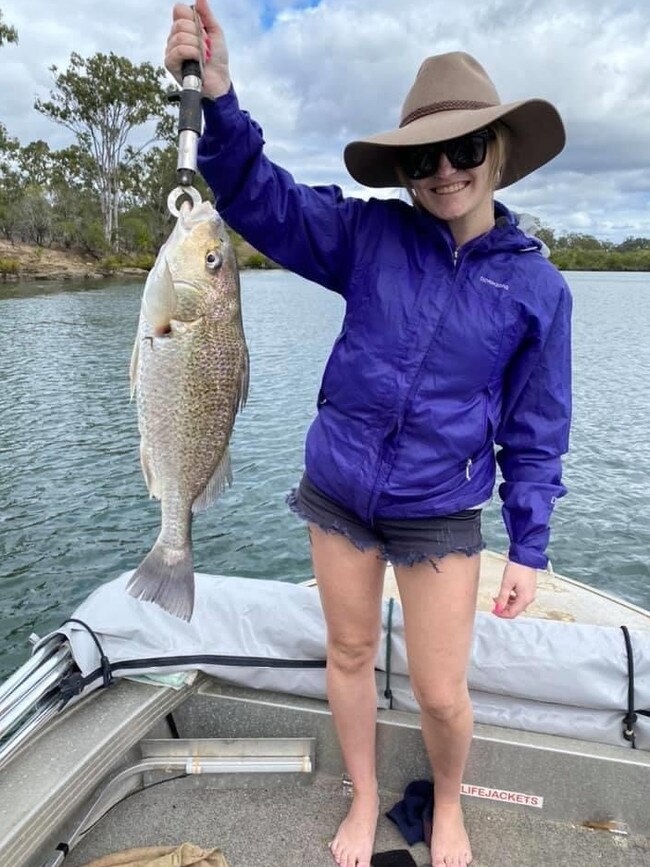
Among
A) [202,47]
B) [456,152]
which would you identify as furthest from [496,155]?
[202,47]

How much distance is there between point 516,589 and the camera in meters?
2.21

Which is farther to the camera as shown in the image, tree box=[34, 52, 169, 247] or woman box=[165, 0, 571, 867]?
tree box=[34, 52, 169, 247]

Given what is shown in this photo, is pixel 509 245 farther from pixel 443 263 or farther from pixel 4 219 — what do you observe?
pixel 4 219

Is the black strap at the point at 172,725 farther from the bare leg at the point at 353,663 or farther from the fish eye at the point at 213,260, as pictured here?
the fish eye at the point at 213,260

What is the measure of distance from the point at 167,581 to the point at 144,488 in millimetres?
7163

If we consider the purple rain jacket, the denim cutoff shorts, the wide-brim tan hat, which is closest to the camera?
the wide-brim tan hat

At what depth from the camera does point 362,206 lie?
7.21 ft

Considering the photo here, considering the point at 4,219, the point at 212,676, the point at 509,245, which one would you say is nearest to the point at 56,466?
the point at 212,676

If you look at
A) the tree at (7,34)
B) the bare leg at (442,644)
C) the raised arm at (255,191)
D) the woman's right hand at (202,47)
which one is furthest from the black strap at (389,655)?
the tree at (7,34)

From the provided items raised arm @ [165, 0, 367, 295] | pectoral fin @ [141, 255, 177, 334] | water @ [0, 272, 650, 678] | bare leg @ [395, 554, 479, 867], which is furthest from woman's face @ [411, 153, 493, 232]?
water @ [0, 272, 650, 678]

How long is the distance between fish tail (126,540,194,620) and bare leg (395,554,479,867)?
0.72 metres

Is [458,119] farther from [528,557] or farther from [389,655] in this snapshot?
[389,655]

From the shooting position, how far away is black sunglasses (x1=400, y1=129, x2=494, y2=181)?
1.93 meters

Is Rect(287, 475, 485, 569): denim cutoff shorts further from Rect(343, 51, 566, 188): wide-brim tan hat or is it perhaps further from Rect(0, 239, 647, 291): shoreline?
Rect(0, 239, 647, 291): shoreline
